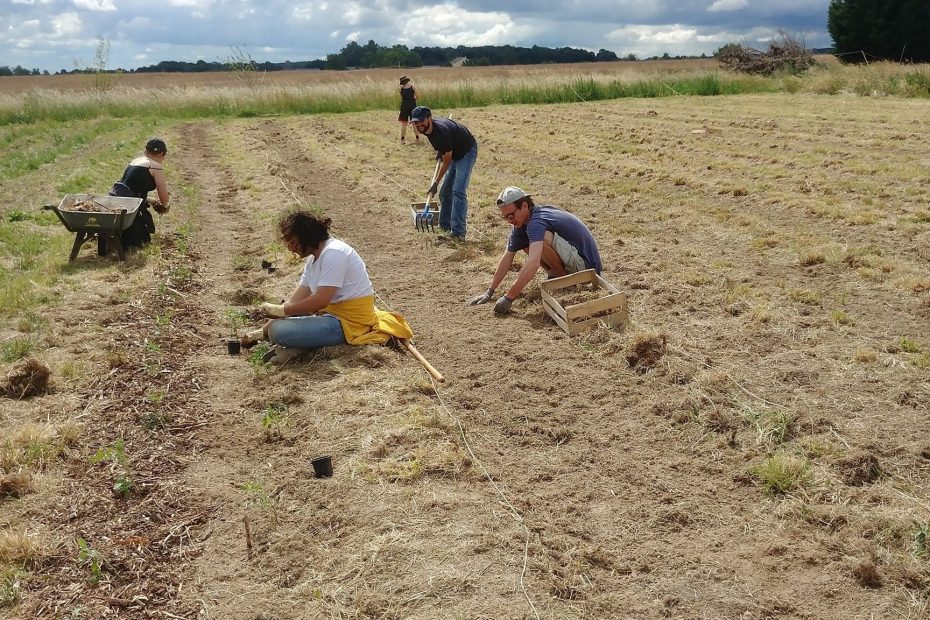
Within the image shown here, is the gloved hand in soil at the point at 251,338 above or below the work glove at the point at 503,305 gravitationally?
below

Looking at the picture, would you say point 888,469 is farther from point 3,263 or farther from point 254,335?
point 3,263

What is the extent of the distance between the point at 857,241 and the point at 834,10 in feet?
111

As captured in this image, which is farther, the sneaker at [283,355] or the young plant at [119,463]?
the sneaker at [283,355]

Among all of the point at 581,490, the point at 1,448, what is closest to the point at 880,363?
the point at 581,490

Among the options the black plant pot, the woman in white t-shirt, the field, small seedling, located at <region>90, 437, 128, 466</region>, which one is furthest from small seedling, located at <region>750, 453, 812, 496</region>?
small seedling, located at <region>90, 437, 128, 466</region>

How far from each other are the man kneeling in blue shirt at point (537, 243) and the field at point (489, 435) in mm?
340

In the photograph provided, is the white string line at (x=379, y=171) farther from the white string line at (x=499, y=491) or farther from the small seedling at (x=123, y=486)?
the small seedling at (x=123, y=486)

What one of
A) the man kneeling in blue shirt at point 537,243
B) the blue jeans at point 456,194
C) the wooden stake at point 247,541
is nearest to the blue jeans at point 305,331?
the man kneeling in blue shirt at point 537,243

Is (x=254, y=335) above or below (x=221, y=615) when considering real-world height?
above

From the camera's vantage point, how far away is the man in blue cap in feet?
27.7

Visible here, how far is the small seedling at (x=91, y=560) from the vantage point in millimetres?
3326

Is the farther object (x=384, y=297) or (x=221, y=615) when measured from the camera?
(x=384, y=297)

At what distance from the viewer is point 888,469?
397 centimetres

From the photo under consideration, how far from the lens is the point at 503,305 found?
653cm
